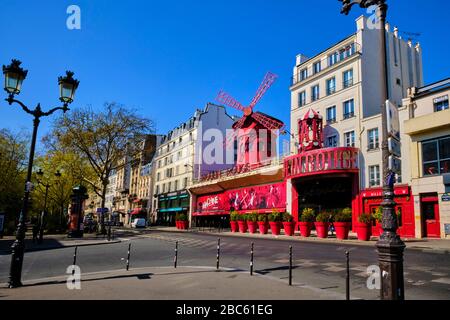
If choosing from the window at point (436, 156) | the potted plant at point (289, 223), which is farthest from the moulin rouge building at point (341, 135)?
the potted plant at point (289, 223)

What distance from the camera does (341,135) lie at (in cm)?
2833

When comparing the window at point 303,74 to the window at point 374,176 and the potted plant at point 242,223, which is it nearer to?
the window at point 374,176

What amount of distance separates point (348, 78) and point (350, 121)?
13.1 feet

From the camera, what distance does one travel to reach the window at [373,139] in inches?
993

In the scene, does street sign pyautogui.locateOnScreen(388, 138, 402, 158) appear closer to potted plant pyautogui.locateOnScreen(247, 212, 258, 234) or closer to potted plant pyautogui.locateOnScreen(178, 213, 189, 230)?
potted plant pyautogui.locateOnScreen(247, 212, 258, 234)

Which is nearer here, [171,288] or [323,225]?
[171,288]

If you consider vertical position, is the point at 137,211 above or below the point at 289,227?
above

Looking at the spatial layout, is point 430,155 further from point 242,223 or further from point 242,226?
point 242,226

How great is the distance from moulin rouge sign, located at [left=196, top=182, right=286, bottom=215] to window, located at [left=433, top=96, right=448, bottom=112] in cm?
1472

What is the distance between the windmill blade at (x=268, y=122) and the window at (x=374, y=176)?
1307 cm

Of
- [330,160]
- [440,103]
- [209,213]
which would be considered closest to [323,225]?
[330,160]

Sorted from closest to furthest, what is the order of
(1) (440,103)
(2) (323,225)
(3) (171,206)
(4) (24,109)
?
(4) (24,109) → (2) (323,225) → (1) (440,103) → (3) (171,206)

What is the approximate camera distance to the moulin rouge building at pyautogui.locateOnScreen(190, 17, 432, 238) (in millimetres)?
25344
